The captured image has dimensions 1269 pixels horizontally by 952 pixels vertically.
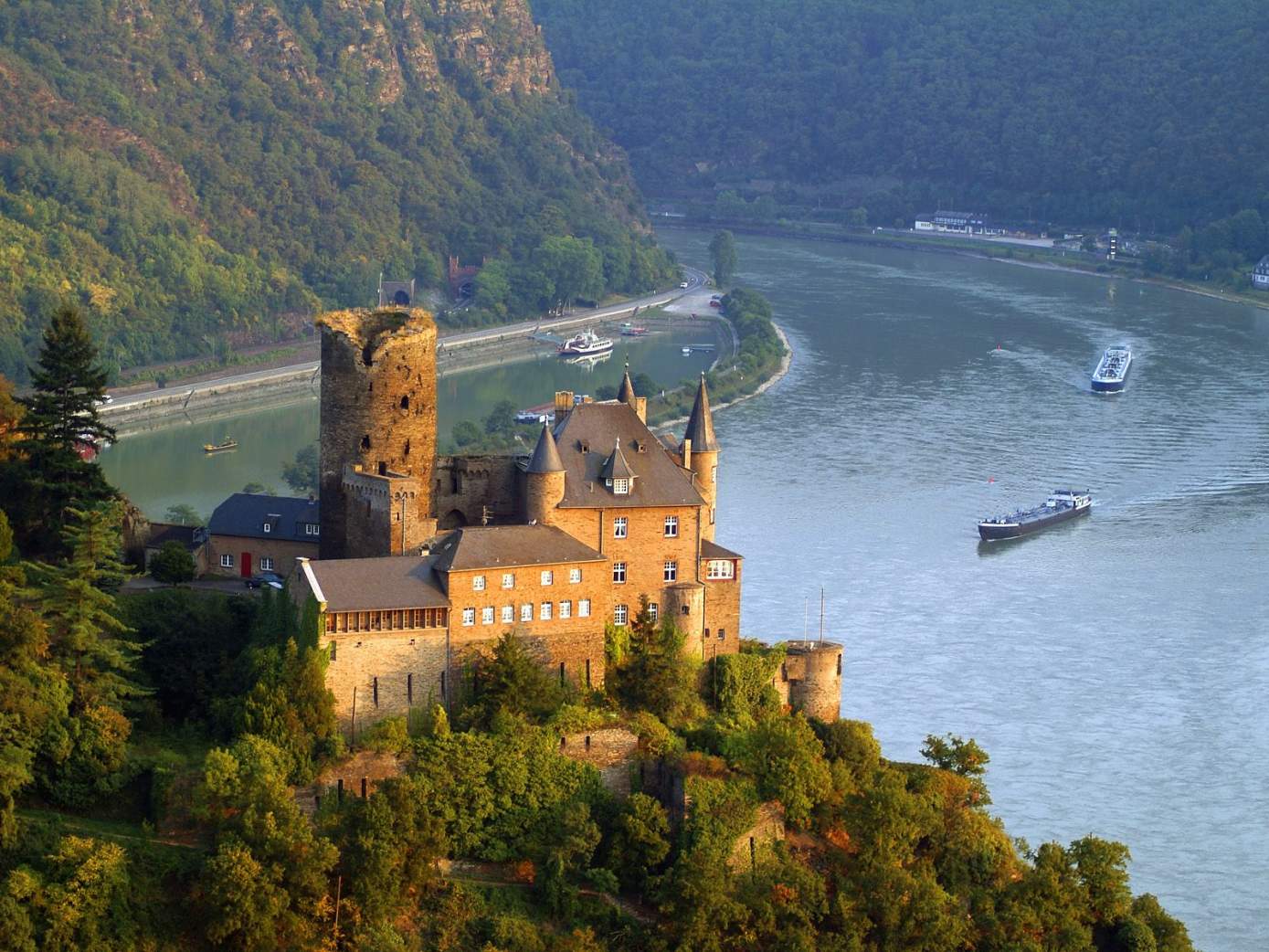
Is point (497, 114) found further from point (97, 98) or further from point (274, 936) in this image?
point (274, 936)

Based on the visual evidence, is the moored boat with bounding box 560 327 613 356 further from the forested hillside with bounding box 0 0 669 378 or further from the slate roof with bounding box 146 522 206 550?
the slate roof with bounding box 146 522 206 550

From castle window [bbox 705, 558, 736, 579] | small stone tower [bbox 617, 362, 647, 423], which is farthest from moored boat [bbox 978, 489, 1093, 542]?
castle window [bbox 705, 558, 736, 579]

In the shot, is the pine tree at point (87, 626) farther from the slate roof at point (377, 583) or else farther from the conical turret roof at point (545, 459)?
the conical turret roof at point (545, 459)

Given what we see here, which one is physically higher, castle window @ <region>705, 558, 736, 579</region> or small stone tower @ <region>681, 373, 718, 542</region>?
small stone tower @ <region>681, 373, 718, 542</region>

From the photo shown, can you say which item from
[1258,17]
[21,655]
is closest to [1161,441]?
[21,655]

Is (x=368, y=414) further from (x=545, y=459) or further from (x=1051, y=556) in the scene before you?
(x=1051, y=556)

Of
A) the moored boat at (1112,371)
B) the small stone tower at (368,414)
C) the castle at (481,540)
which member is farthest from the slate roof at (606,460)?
the moored boat at (1112,371)

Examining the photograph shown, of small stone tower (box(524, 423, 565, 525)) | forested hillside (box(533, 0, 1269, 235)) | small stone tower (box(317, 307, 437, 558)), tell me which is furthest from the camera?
forested hillside (box(533, 0, 1269, 235))
